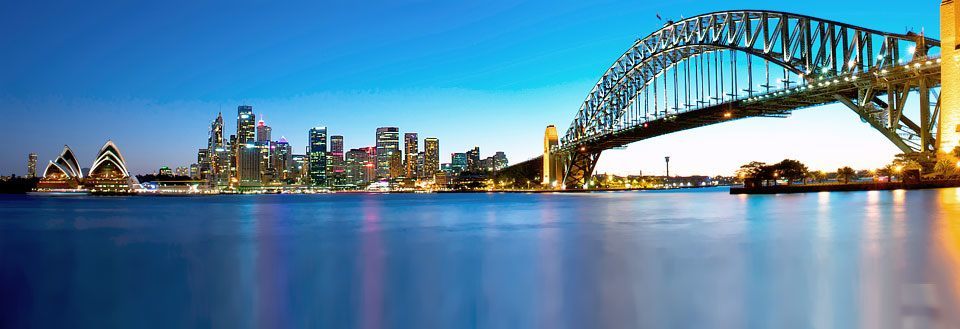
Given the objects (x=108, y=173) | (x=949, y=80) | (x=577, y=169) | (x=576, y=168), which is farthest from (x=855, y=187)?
(x=108, y=173)

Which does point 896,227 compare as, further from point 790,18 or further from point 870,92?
point 790,18

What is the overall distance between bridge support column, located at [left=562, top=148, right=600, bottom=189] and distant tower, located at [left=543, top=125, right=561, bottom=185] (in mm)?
1785

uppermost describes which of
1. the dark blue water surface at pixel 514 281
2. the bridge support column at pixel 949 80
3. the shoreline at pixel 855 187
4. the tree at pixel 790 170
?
the bridge support column at pixel 949 80

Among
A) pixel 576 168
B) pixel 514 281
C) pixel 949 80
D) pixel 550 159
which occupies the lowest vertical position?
pixel 514 281

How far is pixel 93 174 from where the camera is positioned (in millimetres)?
143250

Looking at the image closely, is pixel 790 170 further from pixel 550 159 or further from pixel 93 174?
pixel 93 174

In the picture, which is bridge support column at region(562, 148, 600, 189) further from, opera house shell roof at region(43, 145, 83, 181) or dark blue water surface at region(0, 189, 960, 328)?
opera house shell roof at region(43, 145, 83, 181)

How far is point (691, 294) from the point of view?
8.73 metres

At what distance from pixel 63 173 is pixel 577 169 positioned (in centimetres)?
A: 12529

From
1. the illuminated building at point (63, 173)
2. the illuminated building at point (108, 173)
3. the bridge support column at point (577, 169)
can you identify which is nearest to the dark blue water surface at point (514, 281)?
the bridge support column at point (577, 169)

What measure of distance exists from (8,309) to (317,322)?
14.9 feet

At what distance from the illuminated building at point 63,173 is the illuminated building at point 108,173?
3.08 m

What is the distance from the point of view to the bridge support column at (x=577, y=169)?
87.8m

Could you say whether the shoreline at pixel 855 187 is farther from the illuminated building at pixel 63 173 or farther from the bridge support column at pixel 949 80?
the illuminated building at pixel 63 173
